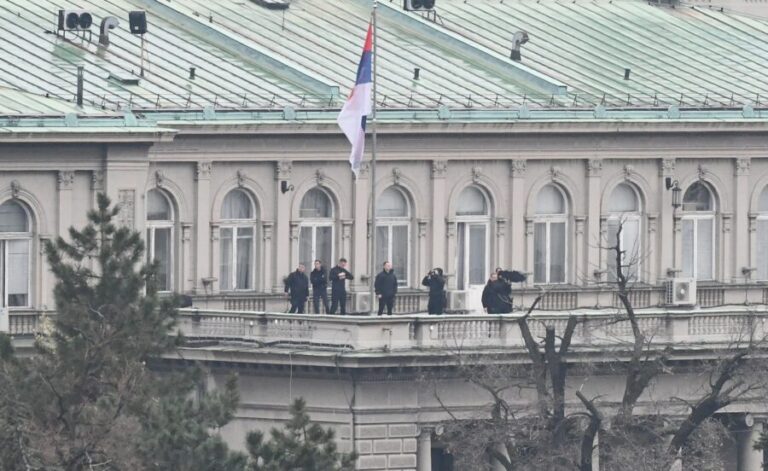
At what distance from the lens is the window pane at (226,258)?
136 meters

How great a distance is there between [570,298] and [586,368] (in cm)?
1538

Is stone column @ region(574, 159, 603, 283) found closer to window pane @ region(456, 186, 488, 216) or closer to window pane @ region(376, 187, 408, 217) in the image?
window pane @ region(456, 186, 488, 216)

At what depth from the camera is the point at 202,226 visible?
5310 inches

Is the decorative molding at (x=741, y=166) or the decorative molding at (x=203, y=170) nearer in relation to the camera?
the decorative molding at (x=203, y=170)

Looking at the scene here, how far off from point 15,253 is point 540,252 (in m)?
18.7

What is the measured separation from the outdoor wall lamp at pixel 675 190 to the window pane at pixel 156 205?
1661 centimetres

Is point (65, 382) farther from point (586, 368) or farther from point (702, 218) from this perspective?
point (702, 218)

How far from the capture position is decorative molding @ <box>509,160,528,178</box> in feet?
463

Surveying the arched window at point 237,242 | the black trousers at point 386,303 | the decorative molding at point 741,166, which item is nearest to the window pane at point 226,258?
the arched window at point 237,242

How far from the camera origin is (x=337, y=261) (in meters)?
137

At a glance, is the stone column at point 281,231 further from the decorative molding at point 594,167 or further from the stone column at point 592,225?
the decorative molding at point 594,167

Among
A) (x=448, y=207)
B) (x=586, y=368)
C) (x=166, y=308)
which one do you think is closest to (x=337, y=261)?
(x=448, y=207)

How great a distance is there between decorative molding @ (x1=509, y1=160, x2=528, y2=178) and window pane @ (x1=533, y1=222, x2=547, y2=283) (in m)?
1.64

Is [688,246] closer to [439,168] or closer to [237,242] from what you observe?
[439,168]
